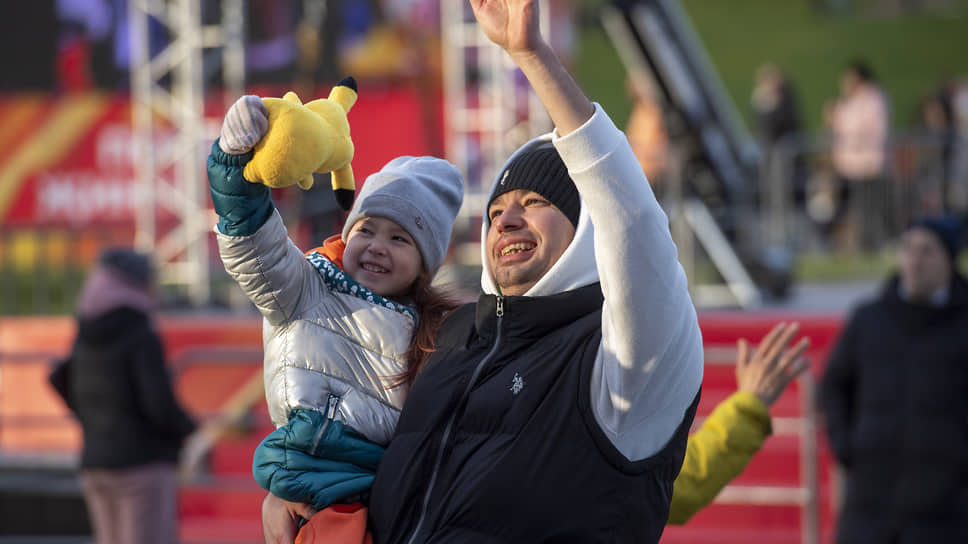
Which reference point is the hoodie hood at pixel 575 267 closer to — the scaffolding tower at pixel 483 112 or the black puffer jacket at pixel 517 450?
the black puffer jacket at pixel 517 450

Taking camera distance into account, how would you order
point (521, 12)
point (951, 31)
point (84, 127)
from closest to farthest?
point (521, 12) → point (84, 127) → point (951, 31)

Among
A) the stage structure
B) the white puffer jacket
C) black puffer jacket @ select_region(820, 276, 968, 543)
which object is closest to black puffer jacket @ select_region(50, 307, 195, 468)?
black puffer jacket @ select_region(820, 276, 968, 543)

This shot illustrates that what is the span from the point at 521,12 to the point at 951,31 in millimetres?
20692

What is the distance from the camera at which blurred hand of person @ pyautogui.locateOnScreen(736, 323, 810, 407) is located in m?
2.73

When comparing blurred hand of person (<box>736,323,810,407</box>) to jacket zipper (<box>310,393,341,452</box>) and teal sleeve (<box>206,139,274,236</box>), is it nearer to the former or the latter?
jacket zipper (<box>310,393,341,452</box>)

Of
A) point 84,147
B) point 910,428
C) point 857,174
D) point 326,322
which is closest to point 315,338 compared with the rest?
point 326,322

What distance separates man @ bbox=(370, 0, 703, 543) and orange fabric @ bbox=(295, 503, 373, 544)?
1.1 inches

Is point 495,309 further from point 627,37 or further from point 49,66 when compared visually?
point 49,66

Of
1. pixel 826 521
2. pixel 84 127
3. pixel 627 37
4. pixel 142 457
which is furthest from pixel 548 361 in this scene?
pixel 84 127

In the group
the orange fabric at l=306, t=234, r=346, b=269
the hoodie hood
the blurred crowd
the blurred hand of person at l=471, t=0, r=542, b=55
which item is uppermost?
the blurred hand of person at l=471, t=0, r=542, b=55

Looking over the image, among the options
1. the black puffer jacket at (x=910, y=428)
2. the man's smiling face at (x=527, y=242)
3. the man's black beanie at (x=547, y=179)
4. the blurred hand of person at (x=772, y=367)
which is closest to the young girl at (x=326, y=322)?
the man's smiling face at (x=527, y=242)

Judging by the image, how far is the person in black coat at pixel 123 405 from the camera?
562 cm

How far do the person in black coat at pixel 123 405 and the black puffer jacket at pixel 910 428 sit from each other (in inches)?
119

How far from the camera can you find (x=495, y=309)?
2084 millimetres
